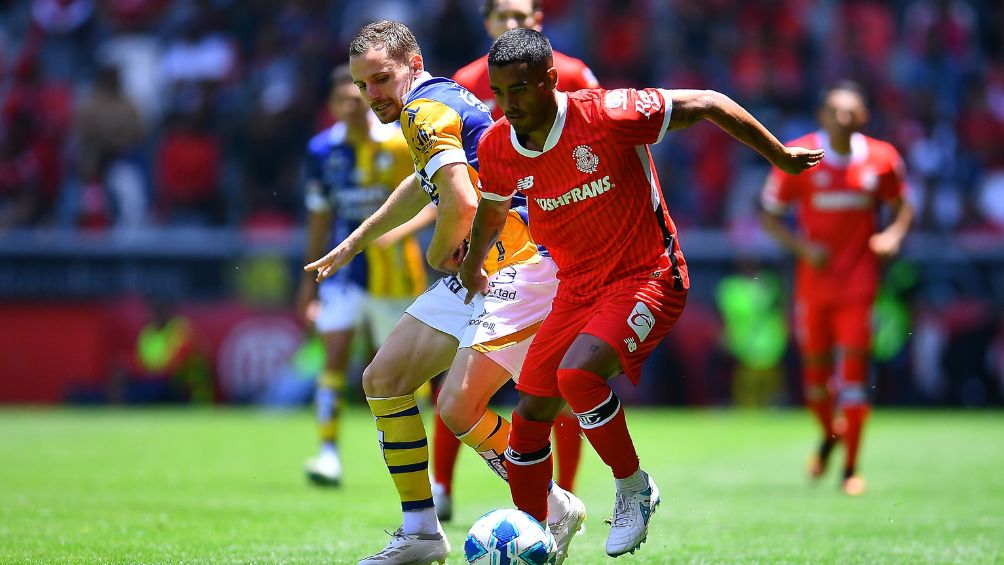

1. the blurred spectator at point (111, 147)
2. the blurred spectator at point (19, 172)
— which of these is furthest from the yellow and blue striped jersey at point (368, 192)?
the blurred spectator at point (19, 172)

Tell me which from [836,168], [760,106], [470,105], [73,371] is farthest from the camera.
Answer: [760,106]

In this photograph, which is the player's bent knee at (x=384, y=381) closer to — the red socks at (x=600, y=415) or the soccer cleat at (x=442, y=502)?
the red socks at (x=600, y=415)

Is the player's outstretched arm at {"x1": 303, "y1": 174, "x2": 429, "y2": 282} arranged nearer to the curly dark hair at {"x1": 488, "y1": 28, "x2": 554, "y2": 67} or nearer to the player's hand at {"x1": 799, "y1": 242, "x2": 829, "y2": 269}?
the curly dark hair at {"x1": 488, "y1": 28, "x2": 554, "y2": 67}

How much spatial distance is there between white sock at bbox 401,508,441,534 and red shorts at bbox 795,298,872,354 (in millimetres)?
5159

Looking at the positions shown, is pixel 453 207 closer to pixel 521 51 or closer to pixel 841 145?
pixel 521 51

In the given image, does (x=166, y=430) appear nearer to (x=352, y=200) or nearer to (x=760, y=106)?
(x=352, y=200)

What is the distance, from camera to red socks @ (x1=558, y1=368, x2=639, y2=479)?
5.25m

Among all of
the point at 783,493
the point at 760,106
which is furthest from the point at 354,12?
the point at 783,493

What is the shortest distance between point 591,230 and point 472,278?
623 millimetres

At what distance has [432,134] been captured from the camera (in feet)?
18.0

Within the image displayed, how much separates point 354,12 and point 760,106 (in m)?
6.73

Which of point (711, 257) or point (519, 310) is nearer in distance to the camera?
point (519, 310)

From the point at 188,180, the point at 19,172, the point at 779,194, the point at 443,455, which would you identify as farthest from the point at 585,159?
the point at 19,172

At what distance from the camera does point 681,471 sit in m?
10.6
